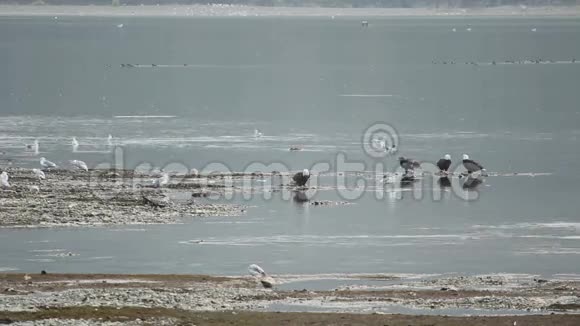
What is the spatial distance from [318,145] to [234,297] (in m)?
30.7

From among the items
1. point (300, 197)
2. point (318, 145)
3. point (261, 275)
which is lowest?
point (261, 275)

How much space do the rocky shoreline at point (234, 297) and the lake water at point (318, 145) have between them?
238 cm

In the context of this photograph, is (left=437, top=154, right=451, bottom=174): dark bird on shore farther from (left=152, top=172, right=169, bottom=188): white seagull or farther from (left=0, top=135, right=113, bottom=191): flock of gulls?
(left=0, top=135, right=113, bottom=191): flock of gulls

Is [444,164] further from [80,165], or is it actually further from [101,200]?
[101,200]

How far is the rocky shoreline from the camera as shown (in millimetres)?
24750

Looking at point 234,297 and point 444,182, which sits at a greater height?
point 444,182

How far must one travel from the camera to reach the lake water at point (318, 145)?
33688 millimetres

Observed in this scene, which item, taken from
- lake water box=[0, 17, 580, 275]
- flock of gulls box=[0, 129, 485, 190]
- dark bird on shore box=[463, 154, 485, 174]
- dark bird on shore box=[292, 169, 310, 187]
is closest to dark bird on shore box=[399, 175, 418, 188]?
flock of gulls box=[0, 129, 485, 190]

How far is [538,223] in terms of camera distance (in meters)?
39.4

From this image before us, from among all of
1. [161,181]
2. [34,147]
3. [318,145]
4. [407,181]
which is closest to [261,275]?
[161,181]

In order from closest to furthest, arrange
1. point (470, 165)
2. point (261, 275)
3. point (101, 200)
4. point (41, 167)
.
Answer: point (261, 275) → point (101, 200) → point (41, 167) → point (470, 165)

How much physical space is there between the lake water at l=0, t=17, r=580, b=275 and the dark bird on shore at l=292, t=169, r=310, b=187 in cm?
80

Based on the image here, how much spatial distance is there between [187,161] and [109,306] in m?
25.7

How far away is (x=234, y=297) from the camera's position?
26.9m
